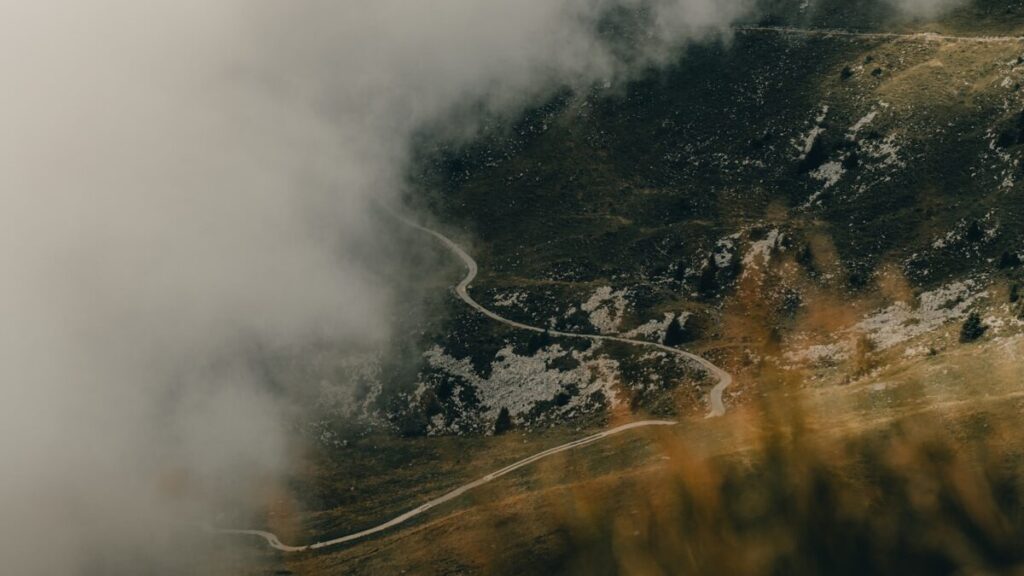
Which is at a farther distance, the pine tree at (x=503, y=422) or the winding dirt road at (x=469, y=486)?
the pine tree at (x=503, y=422)

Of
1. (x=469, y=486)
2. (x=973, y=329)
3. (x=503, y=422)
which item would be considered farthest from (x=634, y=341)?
(x=973, y=329)

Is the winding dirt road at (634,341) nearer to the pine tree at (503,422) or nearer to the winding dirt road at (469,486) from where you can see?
the winding dirt road at (469,486)

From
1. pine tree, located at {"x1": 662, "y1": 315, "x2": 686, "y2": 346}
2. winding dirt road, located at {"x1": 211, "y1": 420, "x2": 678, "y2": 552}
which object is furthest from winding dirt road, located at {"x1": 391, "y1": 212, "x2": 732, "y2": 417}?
winding dirt road, located at {"x1": 211, "y1": 420, "x2": 678, "y2": 552}

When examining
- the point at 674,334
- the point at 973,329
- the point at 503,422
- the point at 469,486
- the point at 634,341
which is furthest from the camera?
the point at 634,341

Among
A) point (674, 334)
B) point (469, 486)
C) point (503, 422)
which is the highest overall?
point (674, 334)

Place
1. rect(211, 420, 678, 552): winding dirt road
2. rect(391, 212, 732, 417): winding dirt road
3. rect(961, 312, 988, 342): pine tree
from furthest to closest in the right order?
1. rect(391, 212, 732, 417): winding dirt road
2. rect(211, 420, 678, 552): winding dirt road
3. rect(961, 312, 988, 342): pine tree

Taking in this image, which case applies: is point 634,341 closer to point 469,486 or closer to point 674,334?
point 674,334

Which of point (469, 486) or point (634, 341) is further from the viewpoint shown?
point (634, 341)

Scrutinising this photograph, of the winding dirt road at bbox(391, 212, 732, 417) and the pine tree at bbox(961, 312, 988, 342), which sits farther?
the winding dirt road at bbox(391, 212, 732, 417)

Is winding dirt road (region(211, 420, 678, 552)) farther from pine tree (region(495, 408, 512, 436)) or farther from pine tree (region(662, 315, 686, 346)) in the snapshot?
pine tree (region(662, 315, 686, 346))

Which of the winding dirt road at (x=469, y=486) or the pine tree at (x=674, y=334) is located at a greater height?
the pine tree at (x=674, y=334)

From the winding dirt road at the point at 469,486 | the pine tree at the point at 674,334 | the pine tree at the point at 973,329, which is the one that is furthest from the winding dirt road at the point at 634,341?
the pine tree at the point at 973,329
